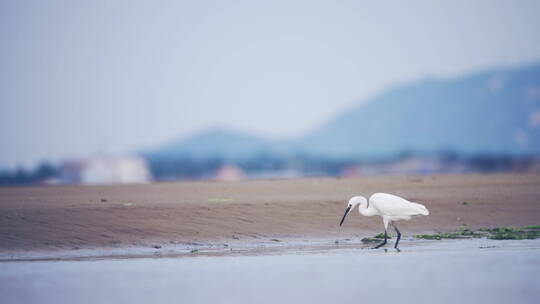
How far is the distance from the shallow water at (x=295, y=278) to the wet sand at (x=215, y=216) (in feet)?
6.39

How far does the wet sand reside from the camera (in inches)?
627

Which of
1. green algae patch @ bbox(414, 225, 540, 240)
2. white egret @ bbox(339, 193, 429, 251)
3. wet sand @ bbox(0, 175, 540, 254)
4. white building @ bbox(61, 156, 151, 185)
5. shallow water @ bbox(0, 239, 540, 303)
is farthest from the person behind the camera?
white building @ bbox(61, 156, 151, 185)

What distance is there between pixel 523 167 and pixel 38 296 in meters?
49.9

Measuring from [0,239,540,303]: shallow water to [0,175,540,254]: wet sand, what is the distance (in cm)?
195

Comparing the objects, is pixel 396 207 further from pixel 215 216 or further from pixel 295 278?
pixel 295 278

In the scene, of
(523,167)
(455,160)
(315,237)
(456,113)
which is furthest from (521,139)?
(315,237)

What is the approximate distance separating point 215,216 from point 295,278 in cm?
574

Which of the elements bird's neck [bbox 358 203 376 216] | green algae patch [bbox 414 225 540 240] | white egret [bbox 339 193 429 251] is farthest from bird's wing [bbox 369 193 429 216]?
green algae patch [bbox 414 225 540 240]

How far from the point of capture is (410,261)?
13844 millimetres

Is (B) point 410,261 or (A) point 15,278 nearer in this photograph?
(A) point 15,278

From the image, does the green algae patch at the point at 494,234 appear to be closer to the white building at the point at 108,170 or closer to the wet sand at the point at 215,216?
the wet sand at the point at 215,216

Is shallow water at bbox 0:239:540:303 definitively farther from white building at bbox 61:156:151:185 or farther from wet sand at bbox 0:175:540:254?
white building at bbox 61:156:151:185

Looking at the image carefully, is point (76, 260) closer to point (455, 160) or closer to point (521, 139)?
point (455, 160)

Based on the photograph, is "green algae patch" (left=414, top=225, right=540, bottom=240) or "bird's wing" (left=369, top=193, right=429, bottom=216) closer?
"bird's wing" (left=369, top=193, right=429, bottom=216)
